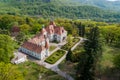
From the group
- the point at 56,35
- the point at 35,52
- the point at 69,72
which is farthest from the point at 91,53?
the point at 56,35

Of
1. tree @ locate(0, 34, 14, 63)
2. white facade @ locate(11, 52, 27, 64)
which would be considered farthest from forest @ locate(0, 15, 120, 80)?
white facade @ locate(11, 52, 27, 64)

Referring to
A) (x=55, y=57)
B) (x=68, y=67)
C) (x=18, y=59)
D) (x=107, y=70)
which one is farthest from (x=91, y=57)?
(x=18, y=59)

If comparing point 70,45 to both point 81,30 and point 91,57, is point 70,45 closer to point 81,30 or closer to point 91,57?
point 81,30

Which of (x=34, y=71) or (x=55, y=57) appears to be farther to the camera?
(x=55, y=57)

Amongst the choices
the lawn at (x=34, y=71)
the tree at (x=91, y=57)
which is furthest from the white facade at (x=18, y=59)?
the tree at (x=91, y=57)

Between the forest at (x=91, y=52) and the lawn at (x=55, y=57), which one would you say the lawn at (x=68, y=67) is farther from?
the lawn at (x=55, y=57)

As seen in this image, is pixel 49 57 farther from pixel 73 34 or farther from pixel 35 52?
pixel 73 34

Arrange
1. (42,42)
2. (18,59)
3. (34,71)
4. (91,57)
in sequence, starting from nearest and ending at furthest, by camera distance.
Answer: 1. (91,57)
2. (34,71)
3. (18,59)
4. (42,42)

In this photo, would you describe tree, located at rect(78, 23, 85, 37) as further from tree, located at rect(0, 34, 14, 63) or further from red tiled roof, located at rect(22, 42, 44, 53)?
tree, located at rect(0, 34, 14, 63)
